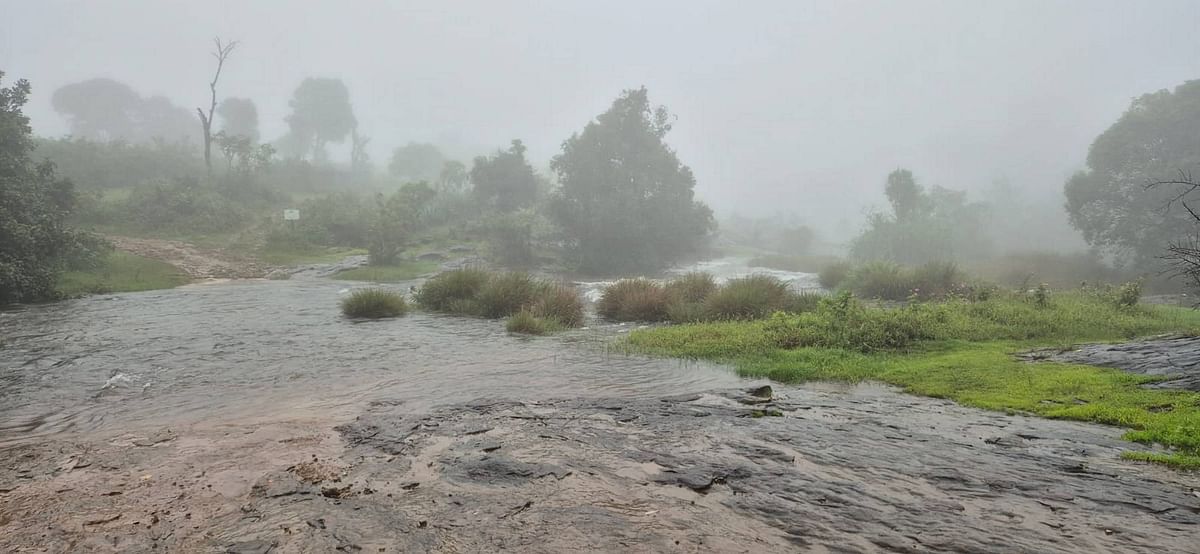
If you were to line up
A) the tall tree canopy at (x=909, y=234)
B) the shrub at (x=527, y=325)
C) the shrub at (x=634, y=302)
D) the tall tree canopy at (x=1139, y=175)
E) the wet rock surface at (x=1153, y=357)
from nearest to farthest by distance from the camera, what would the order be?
the wet rock surface at (x=1153, y=357) < the shrub at (x=527, y=325) < the shrub at (x=634, y=302) < the tall tree canopy at (x=1139, y=175) < the tall tree canopy at (x=909, y=234)

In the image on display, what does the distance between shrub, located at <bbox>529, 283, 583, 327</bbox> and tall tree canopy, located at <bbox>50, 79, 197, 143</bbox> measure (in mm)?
90022

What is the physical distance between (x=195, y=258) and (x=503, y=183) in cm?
2718

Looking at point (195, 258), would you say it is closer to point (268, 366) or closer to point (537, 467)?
point (268, 366)

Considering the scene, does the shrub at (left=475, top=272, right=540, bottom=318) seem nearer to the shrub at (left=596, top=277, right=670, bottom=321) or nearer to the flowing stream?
the flowing stream

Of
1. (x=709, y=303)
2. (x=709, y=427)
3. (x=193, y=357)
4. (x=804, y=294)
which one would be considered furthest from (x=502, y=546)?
(x=804, y=294)

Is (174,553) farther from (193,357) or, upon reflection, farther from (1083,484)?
(193,357)

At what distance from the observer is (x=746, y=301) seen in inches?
597

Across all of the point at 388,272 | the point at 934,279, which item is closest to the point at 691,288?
the point at 934,279

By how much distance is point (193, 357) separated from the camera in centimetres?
1041

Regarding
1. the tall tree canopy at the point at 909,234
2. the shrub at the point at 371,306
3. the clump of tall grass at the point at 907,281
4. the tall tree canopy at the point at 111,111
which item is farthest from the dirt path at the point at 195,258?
the tall tree canopy at the point at 111,111

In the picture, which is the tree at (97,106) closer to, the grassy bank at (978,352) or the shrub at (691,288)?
the shrub at (691,288)

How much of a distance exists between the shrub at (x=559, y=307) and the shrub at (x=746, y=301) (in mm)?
3534

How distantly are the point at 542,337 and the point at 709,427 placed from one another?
739 cm

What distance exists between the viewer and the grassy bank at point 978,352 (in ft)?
21.2
